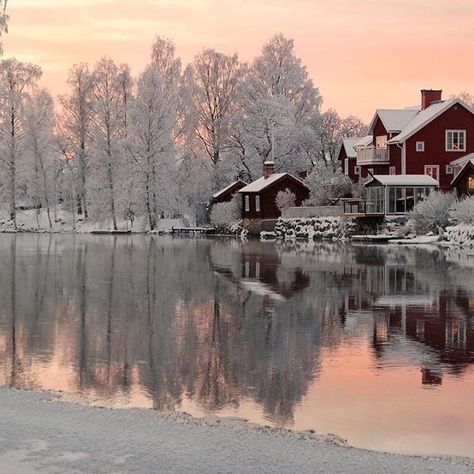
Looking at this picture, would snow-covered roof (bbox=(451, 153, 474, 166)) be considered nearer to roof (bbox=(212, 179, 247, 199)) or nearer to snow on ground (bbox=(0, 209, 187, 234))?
roof (bbox=(212, 179, 247, 199))

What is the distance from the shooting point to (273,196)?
216 feet

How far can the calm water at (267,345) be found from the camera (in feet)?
33.9

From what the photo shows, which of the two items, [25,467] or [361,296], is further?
[361,296]

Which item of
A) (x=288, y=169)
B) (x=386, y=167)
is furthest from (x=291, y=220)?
(x=288, y=169)

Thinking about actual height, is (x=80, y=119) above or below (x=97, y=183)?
above

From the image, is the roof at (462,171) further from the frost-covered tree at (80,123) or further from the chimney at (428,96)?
the frost-covered tree at (80,123)

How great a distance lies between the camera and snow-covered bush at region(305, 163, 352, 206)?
63.1 meters

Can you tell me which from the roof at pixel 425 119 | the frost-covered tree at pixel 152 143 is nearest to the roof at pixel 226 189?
the frost-covered tree at pixel 152 143

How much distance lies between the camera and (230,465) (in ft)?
24.7

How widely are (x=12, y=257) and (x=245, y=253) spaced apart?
37.7 feet

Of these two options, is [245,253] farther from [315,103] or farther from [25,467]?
[315,103]

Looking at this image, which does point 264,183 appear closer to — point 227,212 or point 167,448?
point 227,212

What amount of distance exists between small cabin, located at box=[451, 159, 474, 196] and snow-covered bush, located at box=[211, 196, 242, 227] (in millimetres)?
18955

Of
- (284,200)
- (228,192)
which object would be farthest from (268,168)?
(228,192)
